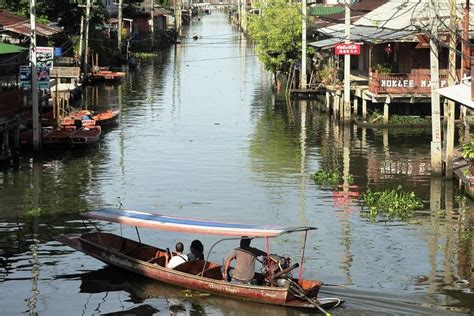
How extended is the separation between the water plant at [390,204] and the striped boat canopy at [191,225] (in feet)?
30.5

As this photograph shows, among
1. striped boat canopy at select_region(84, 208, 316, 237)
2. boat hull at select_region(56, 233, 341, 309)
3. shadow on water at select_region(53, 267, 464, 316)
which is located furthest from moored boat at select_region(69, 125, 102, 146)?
shadow on water at select_region(53, 267, 464, 316)

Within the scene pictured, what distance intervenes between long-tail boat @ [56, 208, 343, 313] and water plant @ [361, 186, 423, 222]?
925 cm

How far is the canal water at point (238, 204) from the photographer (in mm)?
23703

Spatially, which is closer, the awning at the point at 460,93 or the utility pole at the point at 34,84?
the awning at the point at 460,93

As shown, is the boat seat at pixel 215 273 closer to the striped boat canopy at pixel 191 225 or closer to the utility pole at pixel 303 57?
the striped boat canopy at pixel 191 225

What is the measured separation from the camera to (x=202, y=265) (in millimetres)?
23828

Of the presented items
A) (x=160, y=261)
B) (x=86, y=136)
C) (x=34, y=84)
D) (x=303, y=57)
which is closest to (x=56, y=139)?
(x=86, y=136)

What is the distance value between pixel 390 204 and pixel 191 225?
1143 cm

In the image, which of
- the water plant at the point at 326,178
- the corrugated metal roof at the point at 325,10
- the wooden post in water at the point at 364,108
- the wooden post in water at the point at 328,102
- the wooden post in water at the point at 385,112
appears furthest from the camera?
the corrugated metal roof at the point at 325,10

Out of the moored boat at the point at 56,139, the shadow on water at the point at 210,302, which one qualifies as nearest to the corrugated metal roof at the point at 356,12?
the moored boat at the point at 56,139

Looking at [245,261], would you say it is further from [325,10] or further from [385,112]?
[325,10]

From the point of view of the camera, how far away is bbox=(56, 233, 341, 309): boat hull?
22031 millimetres

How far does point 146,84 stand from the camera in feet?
258

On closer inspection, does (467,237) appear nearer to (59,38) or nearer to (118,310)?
(118,310)
